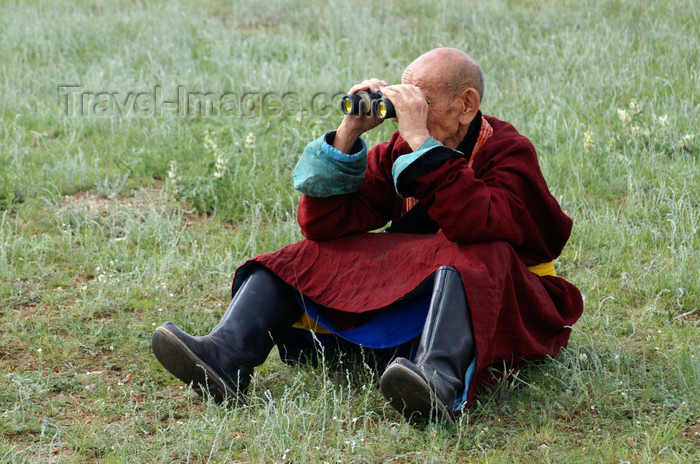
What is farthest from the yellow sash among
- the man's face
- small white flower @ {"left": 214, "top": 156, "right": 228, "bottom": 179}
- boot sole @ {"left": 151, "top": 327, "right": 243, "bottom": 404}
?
small white flower @ {"left": 214, "top": 156, "right": 228, "bottom": 179}

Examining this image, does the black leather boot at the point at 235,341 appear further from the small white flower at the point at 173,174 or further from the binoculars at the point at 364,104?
the small white flower at the point at 173,174

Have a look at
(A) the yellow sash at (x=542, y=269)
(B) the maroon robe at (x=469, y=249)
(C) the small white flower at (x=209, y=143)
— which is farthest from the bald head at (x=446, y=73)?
(C) the small white flower at (x=209, y=143)

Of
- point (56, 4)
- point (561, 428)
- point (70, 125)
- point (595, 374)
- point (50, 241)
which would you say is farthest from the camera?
point (56, 4)

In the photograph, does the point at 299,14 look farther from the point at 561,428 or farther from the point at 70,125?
the point at 561,428

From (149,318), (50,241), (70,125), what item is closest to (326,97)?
(70,125)

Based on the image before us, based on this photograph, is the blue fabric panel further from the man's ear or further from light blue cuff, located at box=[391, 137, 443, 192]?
the man's ear

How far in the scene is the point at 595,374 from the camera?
309cm

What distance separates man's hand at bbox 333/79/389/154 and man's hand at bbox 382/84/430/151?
110 mm

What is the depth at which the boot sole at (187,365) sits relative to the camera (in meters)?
2.78

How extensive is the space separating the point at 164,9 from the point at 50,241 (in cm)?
574

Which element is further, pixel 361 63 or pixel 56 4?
pixel 56 4

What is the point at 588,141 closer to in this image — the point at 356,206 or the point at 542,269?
the point at 542,269

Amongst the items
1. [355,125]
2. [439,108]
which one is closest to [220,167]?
[355,125]

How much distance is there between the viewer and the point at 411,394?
254cm
